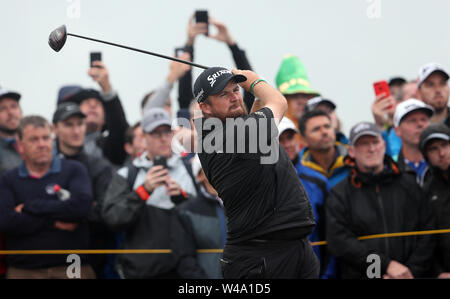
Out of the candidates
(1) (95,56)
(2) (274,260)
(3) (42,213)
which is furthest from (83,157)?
(2) (274,260)

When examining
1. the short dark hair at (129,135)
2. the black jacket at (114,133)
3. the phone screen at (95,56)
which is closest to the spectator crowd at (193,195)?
the black jacket at (114,133)

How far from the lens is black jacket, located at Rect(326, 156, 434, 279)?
607cm

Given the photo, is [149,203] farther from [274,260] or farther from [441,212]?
[441,212]

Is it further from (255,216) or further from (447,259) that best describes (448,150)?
(255,216)

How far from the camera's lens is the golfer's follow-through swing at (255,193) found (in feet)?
15.5

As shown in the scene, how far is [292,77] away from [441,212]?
242cm

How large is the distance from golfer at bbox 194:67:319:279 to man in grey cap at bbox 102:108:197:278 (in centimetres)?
143

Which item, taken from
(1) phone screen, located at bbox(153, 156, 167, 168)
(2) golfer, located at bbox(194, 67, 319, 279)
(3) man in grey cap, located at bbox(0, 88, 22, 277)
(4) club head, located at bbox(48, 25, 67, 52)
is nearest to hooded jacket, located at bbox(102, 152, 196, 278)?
(1) phone screen, located at bbox(153, 156, 167, 168)

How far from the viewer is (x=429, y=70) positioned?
7.05 meters

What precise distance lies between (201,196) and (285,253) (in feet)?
6.23

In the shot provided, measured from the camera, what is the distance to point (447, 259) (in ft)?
20.0

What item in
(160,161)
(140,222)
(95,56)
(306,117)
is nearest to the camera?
(140,222)

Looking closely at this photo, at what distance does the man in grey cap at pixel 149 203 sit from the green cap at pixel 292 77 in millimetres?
1559
